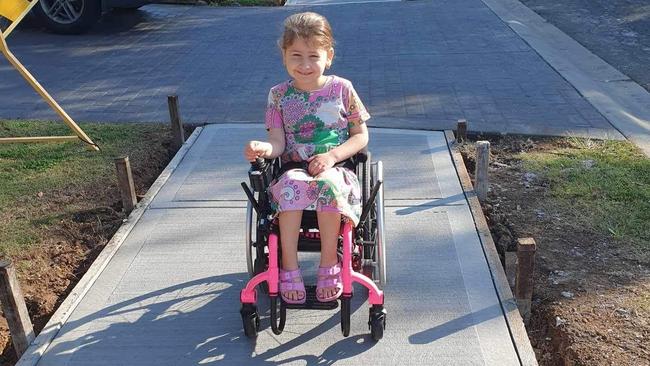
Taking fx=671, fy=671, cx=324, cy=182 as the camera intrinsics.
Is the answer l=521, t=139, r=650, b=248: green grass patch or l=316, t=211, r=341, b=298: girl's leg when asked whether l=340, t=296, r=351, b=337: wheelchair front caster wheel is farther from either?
l=521, t=139, r=650, b=248: green grass patch

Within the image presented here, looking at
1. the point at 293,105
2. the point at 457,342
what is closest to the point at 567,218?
the point at 457,342

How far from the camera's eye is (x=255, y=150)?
2.94 meters

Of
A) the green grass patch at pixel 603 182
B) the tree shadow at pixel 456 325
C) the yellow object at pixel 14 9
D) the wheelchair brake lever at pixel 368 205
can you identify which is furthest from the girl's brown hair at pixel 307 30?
the yellow object at pixel 14 9

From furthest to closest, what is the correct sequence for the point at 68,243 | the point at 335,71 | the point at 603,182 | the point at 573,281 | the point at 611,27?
1. the point at 611,27
2. the point at 335,71
3. the point at 603,182
4. the point at 68,243
5. the point at 573,281

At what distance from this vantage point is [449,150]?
5.23 metres

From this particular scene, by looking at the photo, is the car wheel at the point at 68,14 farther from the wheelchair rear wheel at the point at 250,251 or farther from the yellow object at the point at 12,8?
the wheelchair rear wheel at the point at 250,251

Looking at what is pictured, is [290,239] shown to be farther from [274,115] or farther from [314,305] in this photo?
[274,115]

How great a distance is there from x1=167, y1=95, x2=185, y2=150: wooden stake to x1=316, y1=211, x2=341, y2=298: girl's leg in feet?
9.22

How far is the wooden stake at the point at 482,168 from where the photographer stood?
430 centimetres

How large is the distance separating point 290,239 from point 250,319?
42cm

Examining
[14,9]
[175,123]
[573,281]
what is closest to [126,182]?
[175,123]

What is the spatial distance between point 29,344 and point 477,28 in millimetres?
8169

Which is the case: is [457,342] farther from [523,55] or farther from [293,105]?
[523,55]

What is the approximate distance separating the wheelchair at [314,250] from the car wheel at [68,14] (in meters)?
7.70
